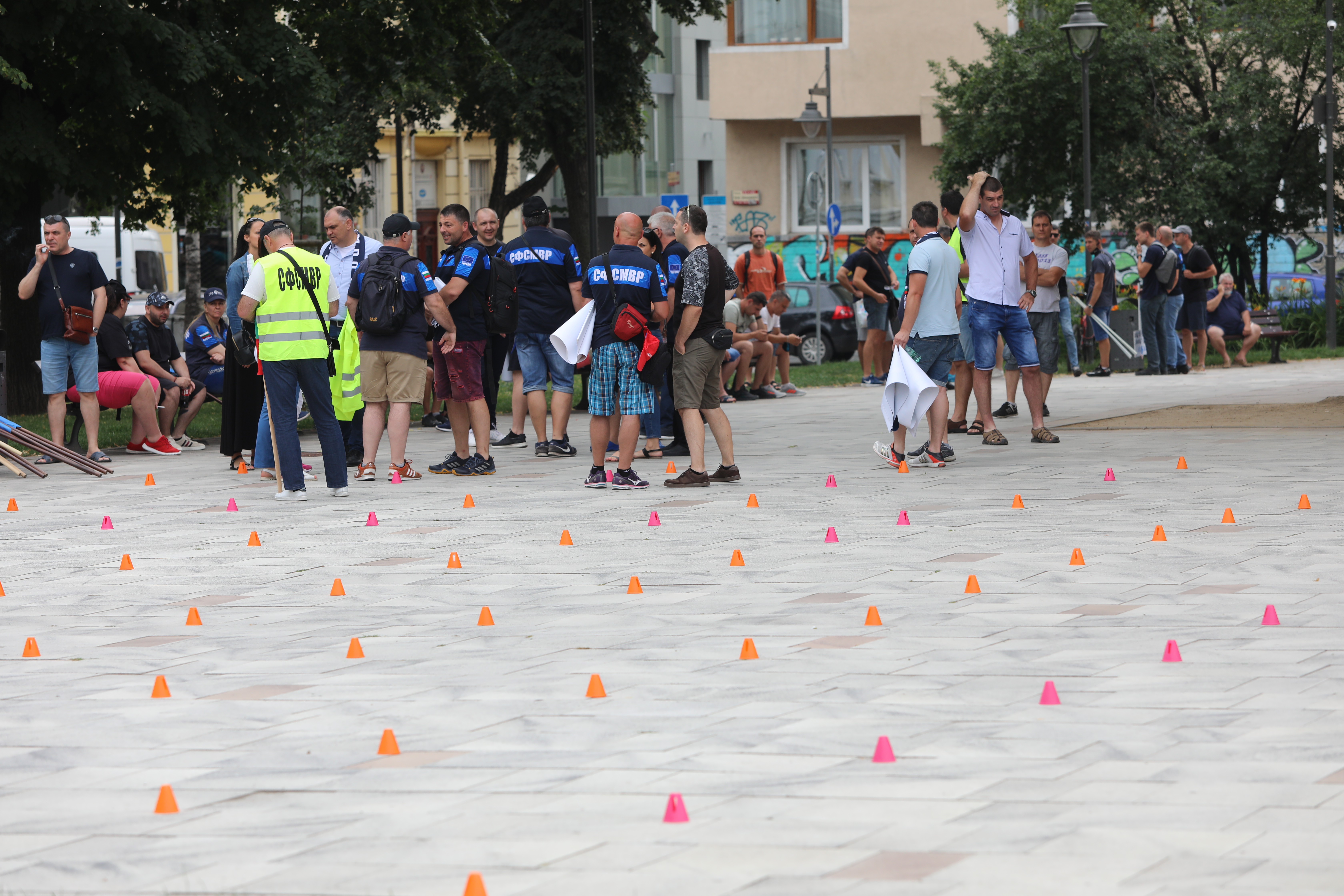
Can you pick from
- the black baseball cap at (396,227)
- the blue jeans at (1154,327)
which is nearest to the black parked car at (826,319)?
the blue jeans at (1154,327)

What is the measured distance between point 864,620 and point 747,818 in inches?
107

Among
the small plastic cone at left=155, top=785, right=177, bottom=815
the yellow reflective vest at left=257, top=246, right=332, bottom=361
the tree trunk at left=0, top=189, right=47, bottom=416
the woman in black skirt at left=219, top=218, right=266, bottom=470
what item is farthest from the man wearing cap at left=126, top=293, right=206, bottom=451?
the small plastic cone at left=155, top=785, right=177, bottom=815

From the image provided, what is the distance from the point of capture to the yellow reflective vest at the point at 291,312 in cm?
1175

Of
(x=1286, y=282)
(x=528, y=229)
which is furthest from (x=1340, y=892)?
(x=1286, y=282)

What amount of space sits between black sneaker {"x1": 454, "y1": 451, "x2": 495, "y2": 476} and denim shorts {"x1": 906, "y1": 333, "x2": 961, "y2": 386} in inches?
123

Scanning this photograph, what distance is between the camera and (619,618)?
7254 millimetres

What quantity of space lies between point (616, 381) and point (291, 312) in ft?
7.07

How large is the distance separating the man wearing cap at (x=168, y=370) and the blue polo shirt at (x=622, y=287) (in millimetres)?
5735

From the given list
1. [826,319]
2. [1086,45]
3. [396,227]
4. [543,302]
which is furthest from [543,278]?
[826,319]

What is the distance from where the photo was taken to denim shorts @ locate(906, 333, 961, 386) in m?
12.9

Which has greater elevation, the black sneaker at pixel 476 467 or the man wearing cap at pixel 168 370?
the man wearing cap at pixel 168 370

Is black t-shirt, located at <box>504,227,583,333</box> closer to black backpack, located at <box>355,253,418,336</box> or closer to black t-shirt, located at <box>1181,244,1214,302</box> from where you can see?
black backpack, located at <box>355,253,418,336</box>

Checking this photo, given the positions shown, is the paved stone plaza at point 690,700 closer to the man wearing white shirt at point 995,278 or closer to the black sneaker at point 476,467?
the black sneaker at point 476,467

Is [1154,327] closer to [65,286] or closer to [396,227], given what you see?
[396,227]
